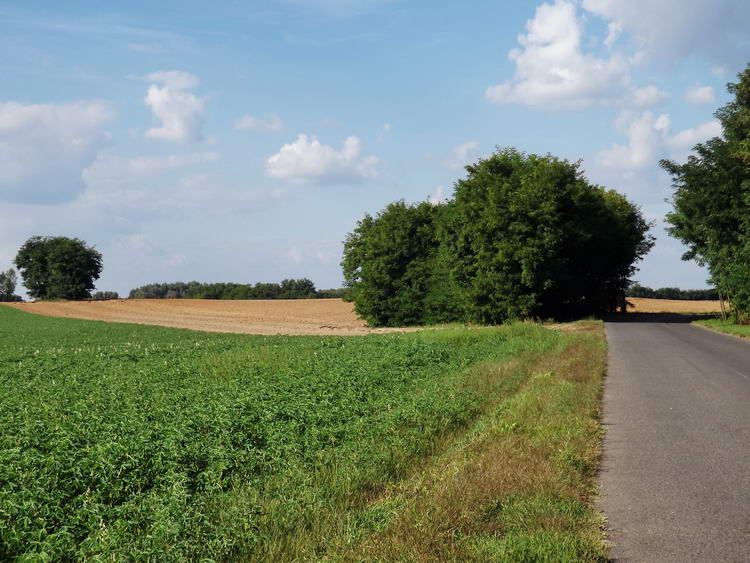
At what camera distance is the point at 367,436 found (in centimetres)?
970

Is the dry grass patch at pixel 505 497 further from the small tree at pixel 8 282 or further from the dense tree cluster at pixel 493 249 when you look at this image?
the small tree at pixel 8 282

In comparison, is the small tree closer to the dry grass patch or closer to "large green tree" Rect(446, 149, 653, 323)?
"large green tree" Rect(446, 149, 653, 323)

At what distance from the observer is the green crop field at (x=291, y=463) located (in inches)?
229

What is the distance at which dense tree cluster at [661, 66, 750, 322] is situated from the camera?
1587 inches

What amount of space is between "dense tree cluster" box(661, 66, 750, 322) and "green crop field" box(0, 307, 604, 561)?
97.3 ft

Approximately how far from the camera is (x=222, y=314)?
73.9 metres

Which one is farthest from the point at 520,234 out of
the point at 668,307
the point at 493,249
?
the point at 668,307

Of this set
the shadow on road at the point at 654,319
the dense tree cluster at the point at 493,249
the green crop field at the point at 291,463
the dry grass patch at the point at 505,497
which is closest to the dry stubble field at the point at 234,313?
the dense tree cluster at the point at 493,249

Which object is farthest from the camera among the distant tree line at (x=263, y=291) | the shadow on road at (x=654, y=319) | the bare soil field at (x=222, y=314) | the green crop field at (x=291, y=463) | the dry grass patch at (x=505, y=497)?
the distant tree line at (x=263, y=291)

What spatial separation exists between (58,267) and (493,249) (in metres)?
82.7

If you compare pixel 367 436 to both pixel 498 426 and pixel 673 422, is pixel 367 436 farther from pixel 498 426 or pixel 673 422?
pixel 673 422

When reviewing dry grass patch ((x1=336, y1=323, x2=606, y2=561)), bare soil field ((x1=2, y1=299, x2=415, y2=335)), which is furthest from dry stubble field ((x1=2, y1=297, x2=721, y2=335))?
dry grass patch ((x1=336, y1=323, x2=606, y2=561))

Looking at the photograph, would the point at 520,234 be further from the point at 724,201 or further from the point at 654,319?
the point at 654,319

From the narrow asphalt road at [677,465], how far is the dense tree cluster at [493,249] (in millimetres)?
25541
